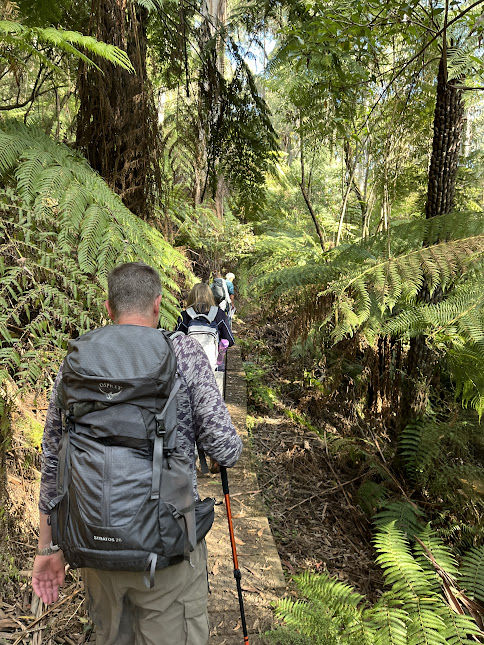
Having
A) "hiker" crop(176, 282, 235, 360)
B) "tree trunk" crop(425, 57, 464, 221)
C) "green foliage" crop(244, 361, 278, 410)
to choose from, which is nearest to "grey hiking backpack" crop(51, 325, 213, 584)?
"hiker" crop(176, 282, 235, 360)

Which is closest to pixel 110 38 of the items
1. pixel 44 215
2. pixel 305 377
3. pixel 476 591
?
pixel 44 215

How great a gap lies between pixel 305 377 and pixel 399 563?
4.05m

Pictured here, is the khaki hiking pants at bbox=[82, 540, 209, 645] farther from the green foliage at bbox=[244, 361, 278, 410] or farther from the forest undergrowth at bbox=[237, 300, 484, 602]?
the green foliage at bbox=[244, 361, 278, 410]

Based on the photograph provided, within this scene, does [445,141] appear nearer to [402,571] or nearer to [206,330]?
[206,330]

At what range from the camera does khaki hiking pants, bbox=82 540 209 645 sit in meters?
1.46

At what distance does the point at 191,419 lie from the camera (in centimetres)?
157

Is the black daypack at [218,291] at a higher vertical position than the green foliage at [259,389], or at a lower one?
higher

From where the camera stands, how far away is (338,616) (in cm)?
216

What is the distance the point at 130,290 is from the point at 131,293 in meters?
0.01

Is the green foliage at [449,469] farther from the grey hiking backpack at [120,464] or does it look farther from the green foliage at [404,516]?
the grey hiking backpack at [120,464]

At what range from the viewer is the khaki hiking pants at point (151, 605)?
1456mm

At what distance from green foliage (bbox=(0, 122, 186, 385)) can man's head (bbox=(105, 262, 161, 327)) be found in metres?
0.89

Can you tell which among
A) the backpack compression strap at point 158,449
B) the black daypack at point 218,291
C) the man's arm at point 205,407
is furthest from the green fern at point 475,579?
the black daypack at point 218,291

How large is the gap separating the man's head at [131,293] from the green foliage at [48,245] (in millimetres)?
888
